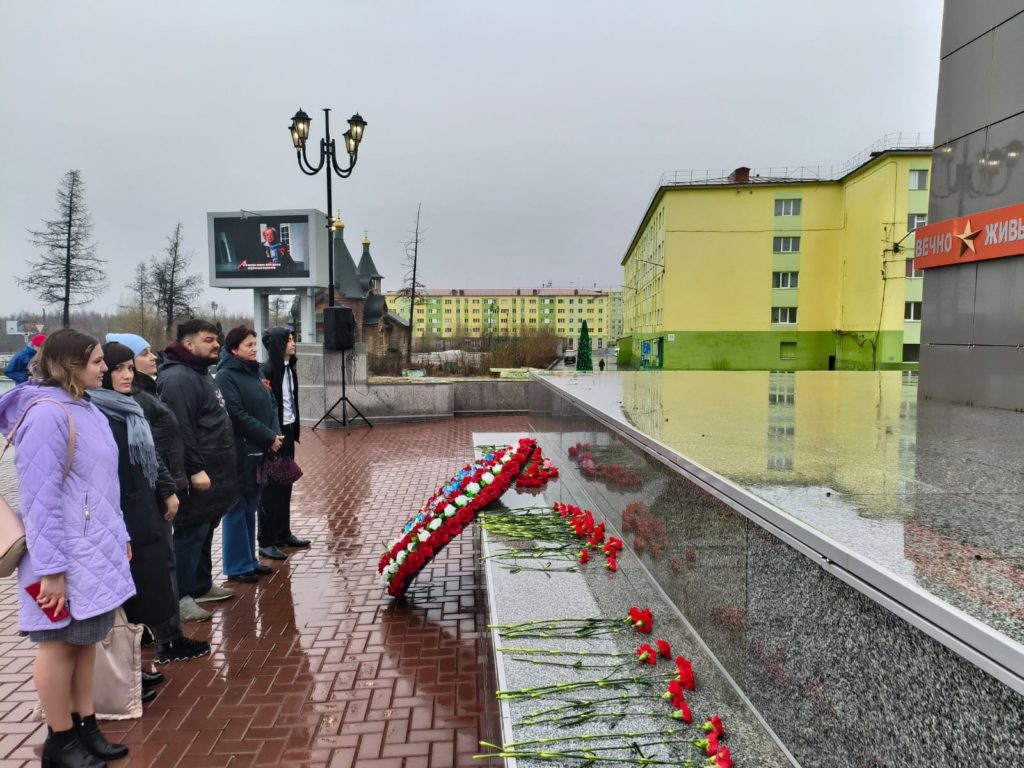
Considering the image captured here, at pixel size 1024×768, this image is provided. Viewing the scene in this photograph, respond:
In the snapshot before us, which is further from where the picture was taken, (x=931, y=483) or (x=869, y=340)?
(x=869, y=340)

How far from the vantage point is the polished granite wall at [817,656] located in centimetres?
124

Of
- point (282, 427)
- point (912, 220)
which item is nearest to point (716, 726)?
point (282, 427)

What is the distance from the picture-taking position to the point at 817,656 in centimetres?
176

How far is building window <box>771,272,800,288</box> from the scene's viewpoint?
3781cm

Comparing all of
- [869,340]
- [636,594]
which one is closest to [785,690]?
[636,594]

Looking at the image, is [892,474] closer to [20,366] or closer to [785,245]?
[20,366]

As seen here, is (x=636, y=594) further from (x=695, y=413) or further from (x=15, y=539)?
(x=15, y=539)

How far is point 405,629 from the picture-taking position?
14.1 feet

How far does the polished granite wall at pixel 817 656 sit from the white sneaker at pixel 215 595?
3234 mm

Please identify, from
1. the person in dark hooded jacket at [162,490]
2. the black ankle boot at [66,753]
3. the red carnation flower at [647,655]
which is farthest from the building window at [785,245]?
the black ankle boot at [66,753]

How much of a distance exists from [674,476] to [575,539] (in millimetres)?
1793

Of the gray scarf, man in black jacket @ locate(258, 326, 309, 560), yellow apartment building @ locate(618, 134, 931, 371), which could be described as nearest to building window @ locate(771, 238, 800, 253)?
yellow apartment building @ locate(618, 134, 931, 371)

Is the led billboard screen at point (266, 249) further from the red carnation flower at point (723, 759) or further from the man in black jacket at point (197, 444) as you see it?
the red carnation flower at point (723, 759)

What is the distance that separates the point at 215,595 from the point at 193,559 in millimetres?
471
